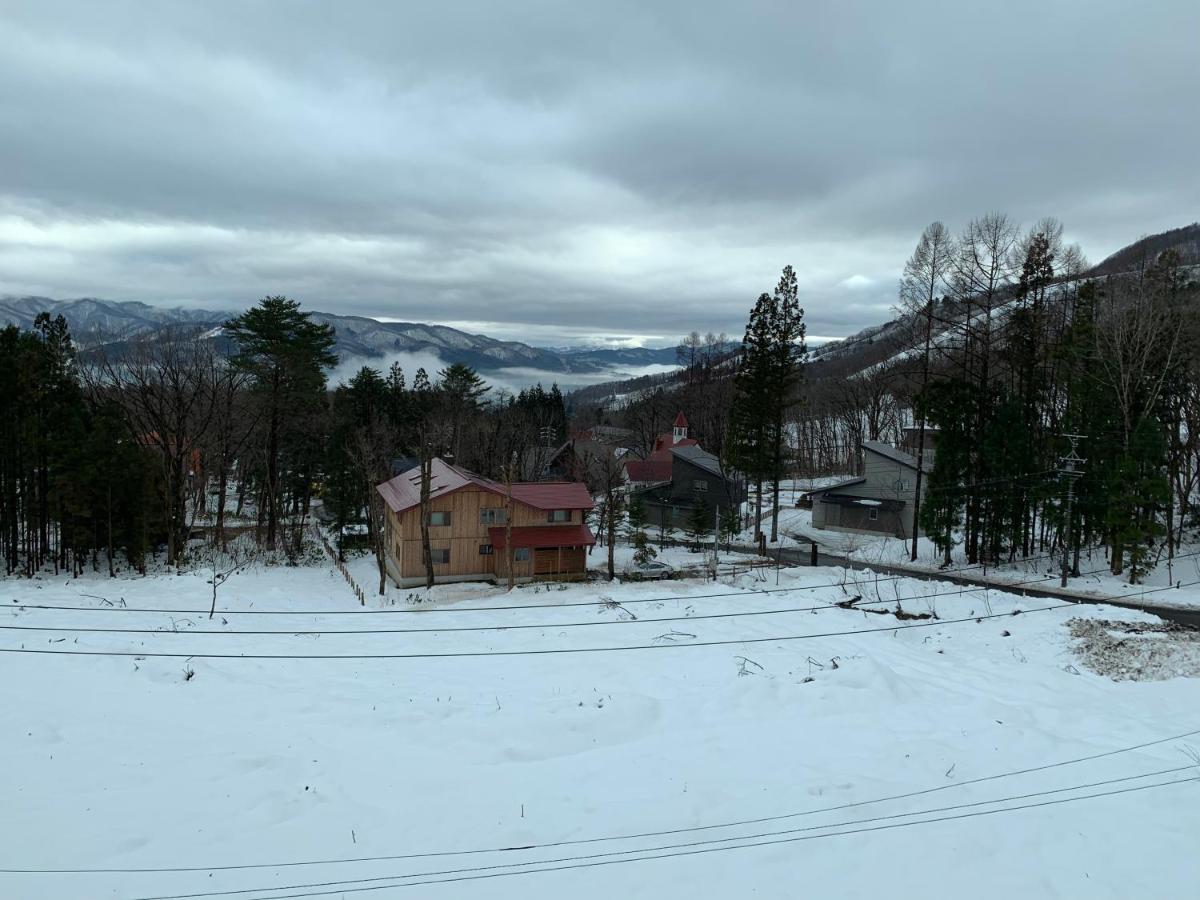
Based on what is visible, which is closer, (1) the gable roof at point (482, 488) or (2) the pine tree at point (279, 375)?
(1) the gable roof at point (482, 488)

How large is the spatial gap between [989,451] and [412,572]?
82.7 feet

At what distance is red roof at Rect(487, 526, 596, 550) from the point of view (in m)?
30.2

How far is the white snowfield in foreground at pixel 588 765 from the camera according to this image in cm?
814

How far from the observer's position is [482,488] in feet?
98.4

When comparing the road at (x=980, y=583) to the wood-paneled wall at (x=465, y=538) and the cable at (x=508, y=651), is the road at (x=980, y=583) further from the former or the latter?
the wood-paneled wall at (x=465, y=538)

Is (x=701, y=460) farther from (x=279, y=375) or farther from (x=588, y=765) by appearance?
(x=588, y=765)

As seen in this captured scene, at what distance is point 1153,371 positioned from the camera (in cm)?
2716

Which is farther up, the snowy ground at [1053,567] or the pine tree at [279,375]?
the pine tree at [279,375]

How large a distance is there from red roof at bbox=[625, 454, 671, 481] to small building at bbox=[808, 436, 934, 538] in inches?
708

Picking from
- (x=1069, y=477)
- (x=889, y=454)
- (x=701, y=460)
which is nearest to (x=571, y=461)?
(x=701, y=460)

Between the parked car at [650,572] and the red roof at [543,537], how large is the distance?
2.23 metres

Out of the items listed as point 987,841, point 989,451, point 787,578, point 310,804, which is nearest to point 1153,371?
point 989,451

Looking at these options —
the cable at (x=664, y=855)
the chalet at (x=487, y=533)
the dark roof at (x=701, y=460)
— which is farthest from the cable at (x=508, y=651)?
the dark roof at (x=701, y=460)

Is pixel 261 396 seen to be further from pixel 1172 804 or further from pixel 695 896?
pixel 1172 804
